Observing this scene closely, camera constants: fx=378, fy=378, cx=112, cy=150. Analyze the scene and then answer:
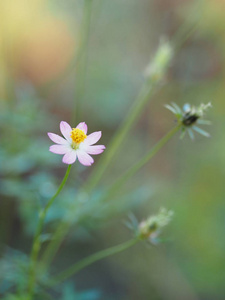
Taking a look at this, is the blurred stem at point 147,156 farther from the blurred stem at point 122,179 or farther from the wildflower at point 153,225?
the wildflower at point 153,225

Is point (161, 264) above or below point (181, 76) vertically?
below

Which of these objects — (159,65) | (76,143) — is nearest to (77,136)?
(76,143)

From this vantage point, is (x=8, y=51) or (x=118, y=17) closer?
(x=8, y=51)

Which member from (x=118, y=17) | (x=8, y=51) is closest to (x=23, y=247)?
(x=8, y=51)

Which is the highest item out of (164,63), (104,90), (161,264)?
(104,90)

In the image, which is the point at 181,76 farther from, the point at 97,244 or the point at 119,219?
the point at 97,244

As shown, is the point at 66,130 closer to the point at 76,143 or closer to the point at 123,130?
the point at 76,143
